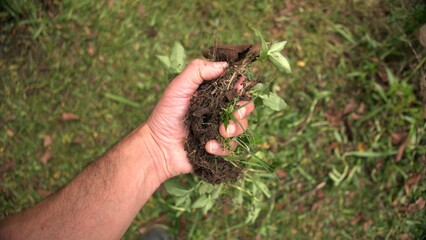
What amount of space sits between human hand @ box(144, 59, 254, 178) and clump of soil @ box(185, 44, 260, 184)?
0.14ft

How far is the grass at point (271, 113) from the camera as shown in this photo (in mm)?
2541

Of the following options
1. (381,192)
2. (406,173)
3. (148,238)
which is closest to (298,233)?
(381,192)

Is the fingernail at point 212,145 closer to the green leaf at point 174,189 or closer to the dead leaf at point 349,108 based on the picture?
the green leaf at point 174,189

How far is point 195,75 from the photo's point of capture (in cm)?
171

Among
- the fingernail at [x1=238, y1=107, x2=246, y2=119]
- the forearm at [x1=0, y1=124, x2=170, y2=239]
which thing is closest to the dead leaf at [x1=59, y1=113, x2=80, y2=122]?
the forearm at [x1=0, y1=124, x2=170, y2=239]

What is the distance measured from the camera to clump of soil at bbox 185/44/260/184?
5.34ft

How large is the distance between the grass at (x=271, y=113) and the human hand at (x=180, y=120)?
628 mm

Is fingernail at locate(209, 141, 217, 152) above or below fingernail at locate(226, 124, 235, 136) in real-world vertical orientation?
below

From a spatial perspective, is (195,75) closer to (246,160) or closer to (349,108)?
(246,160)

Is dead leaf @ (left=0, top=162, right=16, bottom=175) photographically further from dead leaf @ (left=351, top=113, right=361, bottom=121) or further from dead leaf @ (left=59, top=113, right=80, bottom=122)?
dead leaf @ (left=351, top=113, right=361, bottom=121)

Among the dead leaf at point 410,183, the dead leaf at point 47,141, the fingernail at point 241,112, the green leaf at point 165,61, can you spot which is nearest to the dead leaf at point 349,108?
the dead leaf at point 410,183

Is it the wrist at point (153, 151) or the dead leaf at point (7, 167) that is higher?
the wrist at point (153, 151)

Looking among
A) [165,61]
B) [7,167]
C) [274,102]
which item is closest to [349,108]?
[274,102]

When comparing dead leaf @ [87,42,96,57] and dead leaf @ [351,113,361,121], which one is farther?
dead leaf @ [87,42,96,57]
